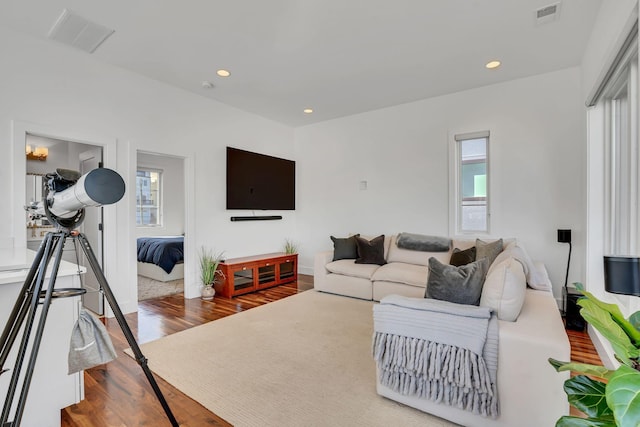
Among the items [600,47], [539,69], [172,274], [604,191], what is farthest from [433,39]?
[172,274]

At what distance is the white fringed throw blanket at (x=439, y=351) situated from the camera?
1549mm

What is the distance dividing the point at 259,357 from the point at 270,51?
2.78 meters

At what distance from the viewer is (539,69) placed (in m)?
→ 3.47

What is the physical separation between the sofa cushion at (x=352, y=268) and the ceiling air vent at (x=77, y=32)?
3408 mm

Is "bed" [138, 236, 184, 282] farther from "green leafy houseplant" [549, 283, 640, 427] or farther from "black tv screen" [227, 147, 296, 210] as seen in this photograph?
"green leafy houseplant" [549, 283, 640, 427]

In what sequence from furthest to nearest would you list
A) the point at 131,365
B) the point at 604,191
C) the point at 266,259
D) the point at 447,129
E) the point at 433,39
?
1. the point at 266,259
2. the point at 447,129
3. the point at 433,39
4. the point at 604,191
5. the point at 131,365

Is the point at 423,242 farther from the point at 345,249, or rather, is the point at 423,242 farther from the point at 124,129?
the point at 124,129

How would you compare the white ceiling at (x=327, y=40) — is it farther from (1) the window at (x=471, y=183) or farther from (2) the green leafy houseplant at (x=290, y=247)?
(2) the green leafy houseplant at (x=290, y=247)

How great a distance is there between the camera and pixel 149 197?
6.93 m

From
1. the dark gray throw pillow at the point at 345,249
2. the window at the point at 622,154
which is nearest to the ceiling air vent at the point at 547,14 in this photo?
the window at the point at 622,154

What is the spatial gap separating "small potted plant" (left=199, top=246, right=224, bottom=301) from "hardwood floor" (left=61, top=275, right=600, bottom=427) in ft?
1.85

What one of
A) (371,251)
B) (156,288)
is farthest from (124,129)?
(371,251)

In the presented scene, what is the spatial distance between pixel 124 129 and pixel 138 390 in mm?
2747

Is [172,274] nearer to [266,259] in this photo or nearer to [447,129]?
[266,259]
